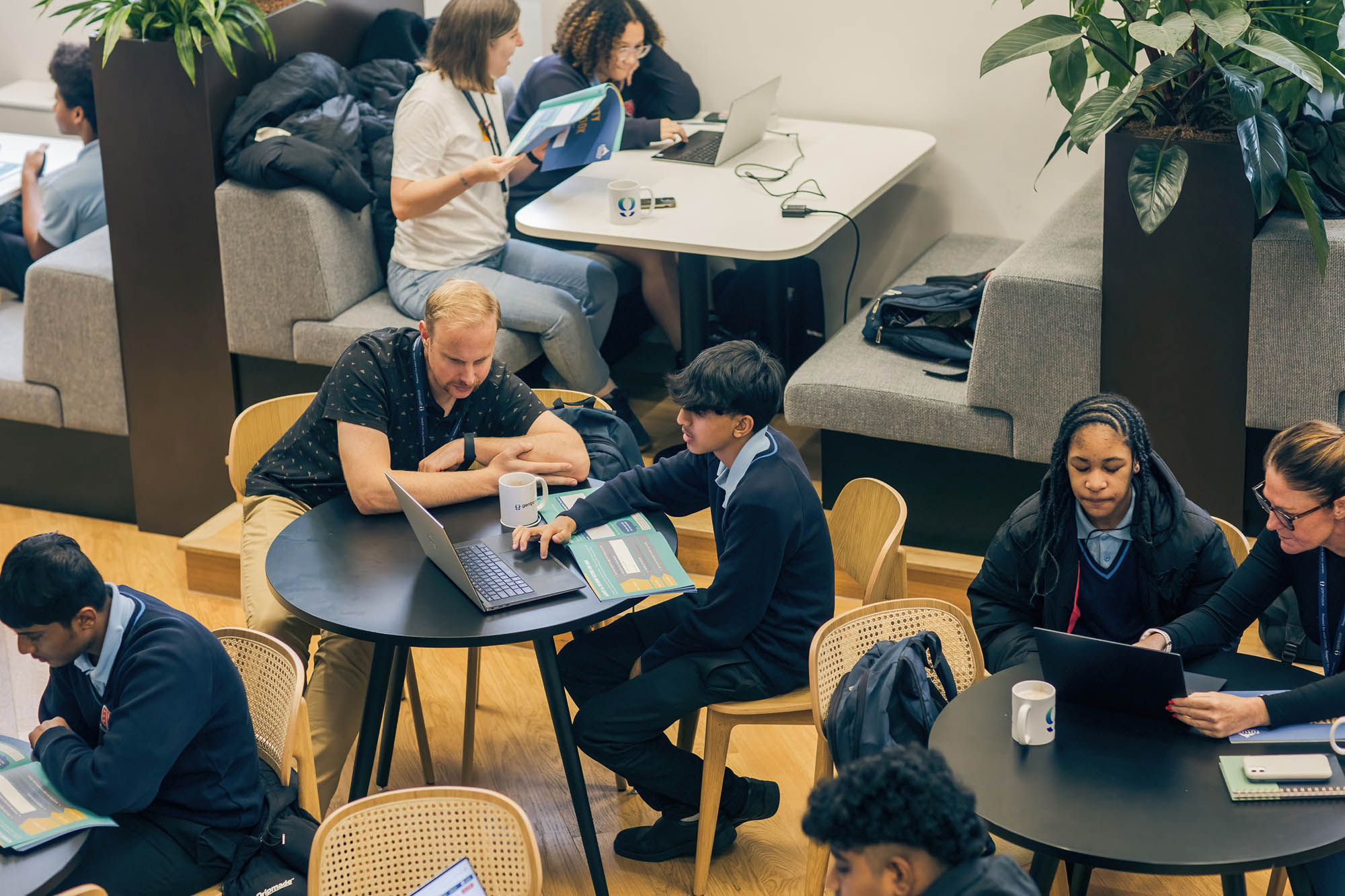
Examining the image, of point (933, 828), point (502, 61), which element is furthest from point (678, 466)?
point (502, 61)

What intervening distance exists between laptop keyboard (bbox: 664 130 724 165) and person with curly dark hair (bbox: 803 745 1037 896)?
3.25m

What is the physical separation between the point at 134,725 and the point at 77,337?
2721 mm

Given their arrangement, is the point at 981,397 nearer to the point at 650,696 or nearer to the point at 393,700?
the point at 650,696

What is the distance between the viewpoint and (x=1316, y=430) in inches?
98.3

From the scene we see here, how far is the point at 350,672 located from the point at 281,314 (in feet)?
5.51

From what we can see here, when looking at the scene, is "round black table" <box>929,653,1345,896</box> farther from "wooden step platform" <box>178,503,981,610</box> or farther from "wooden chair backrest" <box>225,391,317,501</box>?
"wooden chair backrest" <box>225,391,317,501</box>

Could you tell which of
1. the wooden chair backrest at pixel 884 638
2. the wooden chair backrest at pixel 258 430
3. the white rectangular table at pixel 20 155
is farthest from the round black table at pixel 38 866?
the white rectangular table at pixel 20 155

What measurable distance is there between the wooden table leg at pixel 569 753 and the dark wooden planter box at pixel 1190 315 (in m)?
1.71

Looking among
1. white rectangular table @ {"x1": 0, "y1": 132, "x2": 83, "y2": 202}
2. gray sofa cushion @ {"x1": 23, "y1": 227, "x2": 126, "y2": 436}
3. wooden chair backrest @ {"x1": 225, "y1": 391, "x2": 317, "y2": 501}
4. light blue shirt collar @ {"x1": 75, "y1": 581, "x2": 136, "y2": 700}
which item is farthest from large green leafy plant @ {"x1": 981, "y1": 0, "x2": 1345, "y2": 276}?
white rectangular table @ {"x1": 0, "y1": 132, "x2": 83, "y2": 202}

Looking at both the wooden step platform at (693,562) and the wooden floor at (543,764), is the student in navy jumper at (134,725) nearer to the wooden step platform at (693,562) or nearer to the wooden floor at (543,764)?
the wooden floor at (543,764)

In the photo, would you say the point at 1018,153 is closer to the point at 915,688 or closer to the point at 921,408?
the point at 921,408

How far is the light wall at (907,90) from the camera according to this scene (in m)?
4.98

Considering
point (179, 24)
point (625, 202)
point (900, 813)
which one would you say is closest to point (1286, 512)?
point (900, 813)

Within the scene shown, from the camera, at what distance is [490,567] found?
2887mm
